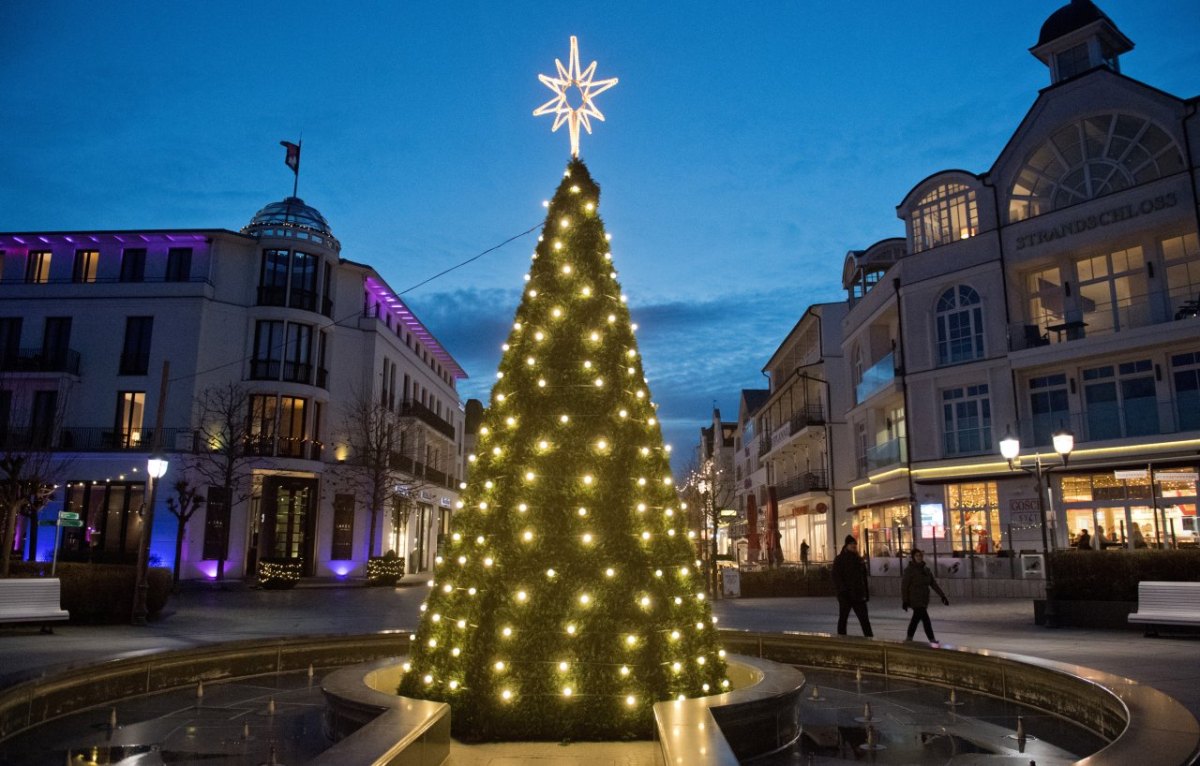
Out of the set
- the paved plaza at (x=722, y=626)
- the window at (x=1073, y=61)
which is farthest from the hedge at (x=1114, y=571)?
the window at (x=1073, y=61)

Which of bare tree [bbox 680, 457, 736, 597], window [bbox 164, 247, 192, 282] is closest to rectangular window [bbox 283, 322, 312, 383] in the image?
window [bbox 164, 247, 192, 282]

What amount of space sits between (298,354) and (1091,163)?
109 ft

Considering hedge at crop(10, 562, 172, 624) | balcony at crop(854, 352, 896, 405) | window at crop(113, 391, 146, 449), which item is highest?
balcony at crop(854, 352, 896, 405)

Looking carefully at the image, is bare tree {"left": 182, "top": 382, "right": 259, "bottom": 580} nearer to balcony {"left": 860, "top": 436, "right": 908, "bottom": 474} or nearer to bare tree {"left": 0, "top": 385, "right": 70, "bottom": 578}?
bare tree {"left": 0, "top": 385, "right": 70, "bottom": 578}

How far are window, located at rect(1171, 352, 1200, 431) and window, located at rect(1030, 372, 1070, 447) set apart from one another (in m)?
3.30

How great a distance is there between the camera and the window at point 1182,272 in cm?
2583

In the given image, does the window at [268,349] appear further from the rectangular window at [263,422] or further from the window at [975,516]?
the window at [975,516]

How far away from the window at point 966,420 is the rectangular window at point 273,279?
29571mm

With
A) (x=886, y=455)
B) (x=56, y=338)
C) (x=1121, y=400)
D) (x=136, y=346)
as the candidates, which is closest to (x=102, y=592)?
(x=136, y=346)

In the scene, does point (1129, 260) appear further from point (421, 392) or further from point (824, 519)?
point (421, 392)

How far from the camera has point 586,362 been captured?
6.86 m

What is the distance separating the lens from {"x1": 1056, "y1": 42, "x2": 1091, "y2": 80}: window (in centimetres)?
2998

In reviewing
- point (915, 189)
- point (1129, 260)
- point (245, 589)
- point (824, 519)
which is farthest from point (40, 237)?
point (1129, 260)

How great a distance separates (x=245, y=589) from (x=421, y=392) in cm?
2330
